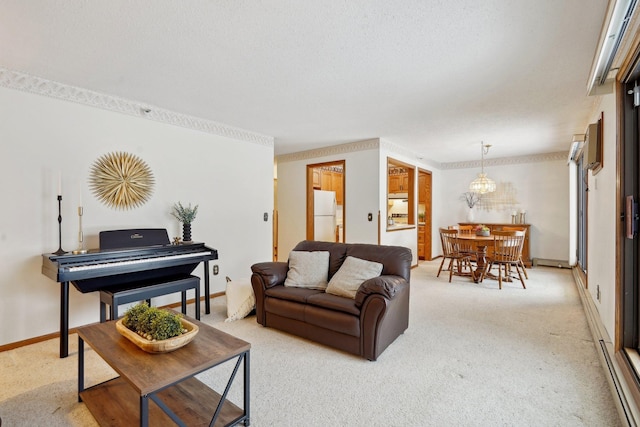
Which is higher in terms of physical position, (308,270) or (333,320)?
(308,270)

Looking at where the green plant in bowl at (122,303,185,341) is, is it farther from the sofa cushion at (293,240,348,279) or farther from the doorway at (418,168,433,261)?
the doorway at (418,168,433,261)

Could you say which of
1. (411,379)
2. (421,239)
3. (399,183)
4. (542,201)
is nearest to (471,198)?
(542,201)

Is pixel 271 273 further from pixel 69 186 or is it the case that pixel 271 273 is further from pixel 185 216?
pixel 69 186

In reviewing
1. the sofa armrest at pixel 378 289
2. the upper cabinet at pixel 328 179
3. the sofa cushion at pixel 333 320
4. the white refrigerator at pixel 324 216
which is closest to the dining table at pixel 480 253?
the white refrigerator at pixel 324 216

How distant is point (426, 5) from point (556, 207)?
6.29 metres

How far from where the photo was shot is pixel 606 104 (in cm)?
277

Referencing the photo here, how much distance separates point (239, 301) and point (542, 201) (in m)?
6.42

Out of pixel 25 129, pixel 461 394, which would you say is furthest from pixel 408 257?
Answer: pixel 25 129

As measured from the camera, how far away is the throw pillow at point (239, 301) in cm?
336

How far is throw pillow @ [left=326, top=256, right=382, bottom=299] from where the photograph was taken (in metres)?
2.74

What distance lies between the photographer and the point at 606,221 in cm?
266

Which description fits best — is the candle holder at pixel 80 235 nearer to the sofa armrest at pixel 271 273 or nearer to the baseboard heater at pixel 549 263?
the sofa armrest at pixel 271 273

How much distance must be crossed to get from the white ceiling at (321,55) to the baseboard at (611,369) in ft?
7.22

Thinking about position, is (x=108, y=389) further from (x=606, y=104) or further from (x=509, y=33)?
(x=606, y=104)
